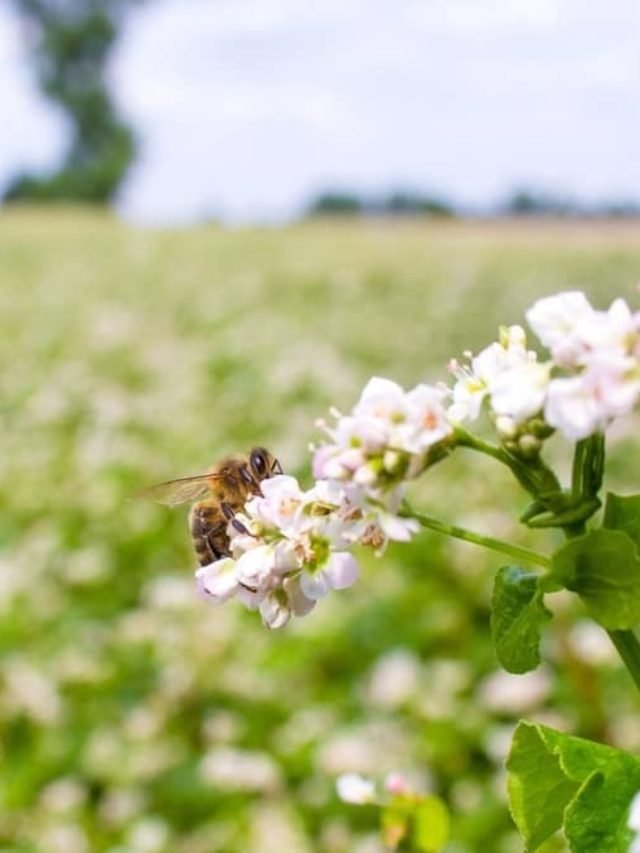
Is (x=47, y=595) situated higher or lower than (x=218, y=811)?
lower

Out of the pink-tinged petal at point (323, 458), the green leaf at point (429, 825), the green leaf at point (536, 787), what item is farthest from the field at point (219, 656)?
the pink-tinged petal at point (323, 458)

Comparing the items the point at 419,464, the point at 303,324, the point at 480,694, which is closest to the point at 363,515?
the point at 419,464

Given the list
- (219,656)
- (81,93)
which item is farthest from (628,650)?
(81,93)

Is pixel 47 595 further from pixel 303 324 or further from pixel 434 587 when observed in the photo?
pixel 303 324

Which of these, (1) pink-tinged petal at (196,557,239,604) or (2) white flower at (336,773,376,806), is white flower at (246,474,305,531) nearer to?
(1) pink-tinged petal at (196,557,239,604)

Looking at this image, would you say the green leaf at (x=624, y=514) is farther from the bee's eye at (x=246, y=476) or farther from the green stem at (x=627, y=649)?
the bee's eye at (x=246, y=476)

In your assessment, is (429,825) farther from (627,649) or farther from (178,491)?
(627,649)
